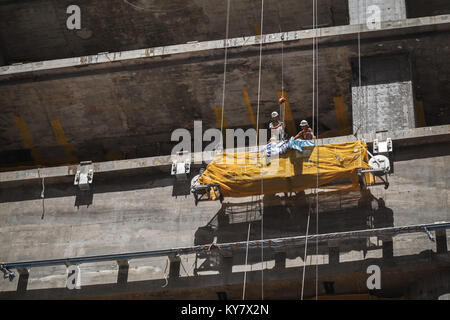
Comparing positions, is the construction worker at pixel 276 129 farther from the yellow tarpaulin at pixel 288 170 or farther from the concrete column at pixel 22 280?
the concrete column at pixel 22 280

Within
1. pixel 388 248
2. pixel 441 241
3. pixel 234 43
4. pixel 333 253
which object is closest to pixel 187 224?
pixel 333 253

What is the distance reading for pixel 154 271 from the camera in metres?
24.9

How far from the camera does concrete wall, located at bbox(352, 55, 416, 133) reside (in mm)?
26594

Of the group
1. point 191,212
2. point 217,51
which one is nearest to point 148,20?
point 217,51

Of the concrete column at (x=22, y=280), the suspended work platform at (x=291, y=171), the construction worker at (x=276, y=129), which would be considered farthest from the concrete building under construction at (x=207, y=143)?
the construction worker at (x=276, y=129)

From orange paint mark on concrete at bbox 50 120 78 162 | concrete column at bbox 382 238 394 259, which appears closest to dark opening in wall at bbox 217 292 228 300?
concrete column at bbox 382 238 394 259

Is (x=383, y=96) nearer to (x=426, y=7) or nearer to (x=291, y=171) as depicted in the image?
(x=291, y=171)

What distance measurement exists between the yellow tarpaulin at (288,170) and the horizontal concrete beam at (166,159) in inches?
46.9

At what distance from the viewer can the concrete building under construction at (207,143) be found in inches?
954

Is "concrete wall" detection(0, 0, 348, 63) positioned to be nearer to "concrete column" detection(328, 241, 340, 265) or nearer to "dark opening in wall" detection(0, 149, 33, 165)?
"dark opening in wall" detection(0, 149, 33, 165)

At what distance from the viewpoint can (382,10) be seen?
28938 millimetres

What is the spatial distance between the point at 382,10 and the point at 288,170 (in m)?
7.60
